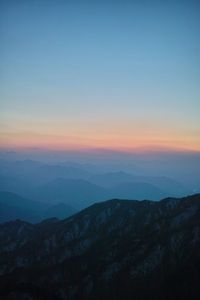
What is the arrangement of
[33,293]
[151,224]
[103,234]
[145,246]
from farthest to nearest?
[103,234]
[151,224]
[145,246]
[33,293]

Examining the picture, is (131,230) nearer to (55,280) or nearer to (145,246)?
(145,246)

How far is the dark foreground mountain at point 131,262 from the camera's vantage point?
5758 inches

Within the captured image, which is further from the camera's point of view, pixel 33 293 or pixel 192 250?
pixel 192 250

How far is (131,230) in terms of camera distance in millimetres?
190125

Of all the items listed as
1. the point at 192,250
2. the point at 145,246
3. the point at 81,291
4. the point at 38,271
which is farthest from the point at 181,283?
the point at 38,271

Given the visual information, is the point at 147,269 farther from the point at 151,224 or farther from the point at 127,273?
the point at 151,224

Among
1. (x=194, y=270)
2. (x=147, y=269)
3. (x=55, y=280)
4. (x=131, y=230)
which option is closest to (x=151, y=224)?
(x=131, y=230)

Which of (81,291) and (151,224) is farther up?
(151,224)

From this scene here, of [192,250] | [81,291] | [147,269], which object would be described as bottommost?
[81,291]

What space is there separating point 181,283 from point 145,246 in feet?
100

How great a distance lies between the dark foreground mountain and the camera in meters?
146

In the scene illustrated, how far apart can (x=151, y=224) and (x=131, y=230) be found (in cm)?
1307

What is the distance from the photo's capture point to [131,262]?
16512 cm

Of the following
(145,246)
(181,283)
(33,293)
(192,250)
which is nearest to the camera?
(33,293)
